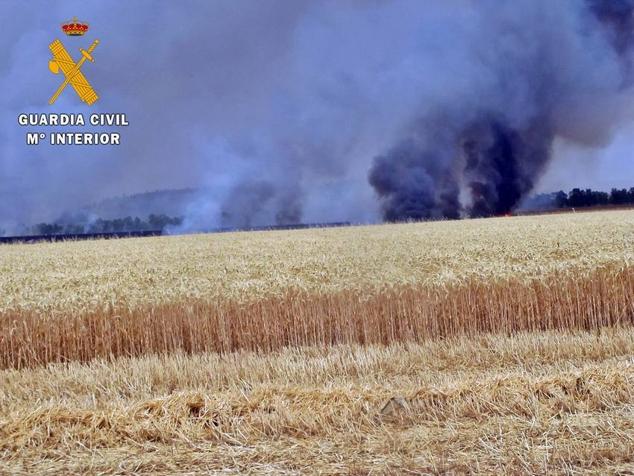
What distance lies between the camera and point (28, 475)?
4.89m

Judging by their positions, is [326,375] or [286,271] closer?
[326,375]

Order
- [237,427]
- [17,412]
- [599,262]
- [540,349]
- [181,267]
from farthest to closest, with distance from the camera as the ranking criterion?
1. [181,267]
2. [599,262]
3. [540,349]
4. [17,412]
5. [237,427]

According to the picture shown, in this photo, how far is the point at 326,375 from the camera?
305 inches

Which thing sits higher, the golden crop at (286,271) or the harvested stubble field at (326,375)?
the golden crop at (286,271)

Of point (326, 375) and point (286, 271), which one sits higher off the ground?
point (286, 271)

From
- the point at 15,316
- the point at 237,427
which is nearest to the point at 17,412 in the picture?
the point at 237,427

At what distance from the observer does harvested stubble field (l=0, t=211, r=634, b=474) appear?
16.8ft

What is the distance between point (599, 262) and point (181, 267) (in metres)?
11.2

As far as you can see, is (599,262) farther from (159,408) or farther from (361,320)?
(159,408)

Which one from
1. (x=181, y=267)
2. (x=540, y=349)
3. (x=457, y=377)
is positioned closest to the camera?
(x=457, y=377)

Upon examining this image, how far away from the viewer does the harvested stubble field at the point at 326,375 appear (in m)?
5.11

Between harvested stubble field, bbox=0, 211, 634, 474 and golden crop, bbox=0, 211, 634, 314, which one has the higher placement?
golden crop, bbox=0, 211, 634, 314

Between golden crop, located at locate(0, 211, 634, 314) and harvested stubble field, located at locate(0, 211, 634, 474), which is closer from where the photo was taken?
harvested stubble field, located at locate(0, 211, 634, 474)

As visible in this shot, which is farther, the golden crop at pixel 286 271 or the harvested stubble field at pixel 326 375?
the golden crop at pixel 286 271
